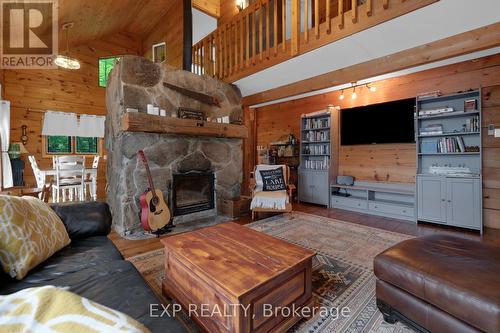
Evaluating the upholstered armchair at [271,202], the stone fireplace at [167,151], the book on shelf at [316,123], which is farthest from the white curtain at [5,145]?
the book on shelf at [316,123]

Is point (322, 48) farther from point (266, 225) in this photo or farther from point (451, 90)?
point (266, 225)

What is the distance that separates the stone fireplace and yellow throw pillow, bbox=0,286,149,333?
284 cm

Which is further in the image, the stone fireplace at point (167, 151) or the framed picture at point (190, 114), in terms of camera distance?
the framed picture at point (190, 114)

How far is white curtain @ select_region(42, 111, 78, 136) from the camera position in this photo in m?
5.14

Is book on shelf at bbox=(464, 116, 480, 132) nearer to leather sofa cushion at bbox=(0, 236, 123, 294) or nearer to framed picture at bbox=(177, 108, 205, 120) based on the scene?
framed picture at bbox=(177, 108, 205, 120)

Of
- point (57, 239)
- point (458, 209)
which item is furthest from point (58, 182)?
point (458, 209)

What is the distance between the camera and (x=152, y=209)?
291cm

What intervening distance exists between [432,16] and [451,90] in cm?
182

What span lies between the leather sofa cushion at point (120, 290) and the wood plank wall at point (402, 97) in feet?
13.9

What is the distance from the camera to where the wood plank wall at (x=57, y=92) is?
4.82m

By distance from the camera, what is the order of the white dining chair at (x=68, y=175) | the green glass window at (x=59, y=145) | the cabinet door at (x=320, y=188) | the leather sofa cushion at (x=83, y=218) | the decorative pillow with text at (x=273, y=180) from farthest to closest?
the green glass window at (x=59, y=145), the cabinet door at (x=320, y=188), the decorative pillow with text at (x=273, y=180), the white dining chair at (x=68, y=175), the leather sofa cushion at (x=83, y=218)

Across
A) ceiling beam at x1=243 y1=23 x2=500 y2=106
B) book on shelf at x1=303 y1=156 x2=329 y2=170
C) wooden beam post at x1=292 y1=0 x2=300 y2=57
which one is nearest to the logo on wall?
wooden beam post at x1=292 y1=0 x2=300 y2=57

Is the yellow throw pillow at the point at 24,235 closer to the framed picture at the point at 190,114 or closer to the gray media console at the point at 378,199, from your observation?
the framed picture at the point at 190,114

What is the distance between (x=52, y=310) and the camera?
0.37 meters
